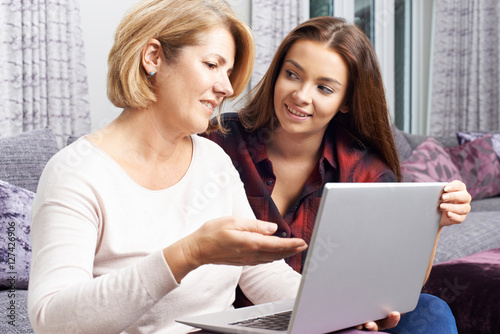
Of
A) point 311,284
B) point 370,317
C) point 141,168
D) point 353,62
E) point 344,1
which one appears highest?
point 344,1

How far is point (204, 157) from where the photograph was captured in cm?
118

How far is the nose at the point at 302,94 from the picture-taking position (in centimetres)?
145

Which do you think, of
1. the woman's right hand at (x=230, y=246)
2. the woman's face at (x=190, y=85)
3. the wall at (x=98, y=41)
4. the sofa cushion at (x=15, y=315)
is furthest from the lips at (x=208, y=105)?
the wall at (x=98, y=41)

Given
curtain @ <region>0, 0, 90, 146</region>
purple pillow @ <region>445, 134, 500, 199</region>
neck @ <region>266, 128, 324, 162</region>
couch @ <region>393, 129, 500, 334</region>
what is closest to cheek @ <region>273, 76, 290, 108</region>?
neck @ <region>266, 128, 324, 162</region>

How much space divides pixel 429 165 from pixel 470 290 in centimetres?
157

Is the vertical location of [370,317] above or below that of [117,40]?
below

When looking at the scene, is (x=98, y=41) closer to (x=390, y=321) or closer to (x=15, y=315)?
(x=15, y=315)

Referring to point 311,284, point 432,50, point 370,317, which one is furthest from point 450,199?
point 432,50

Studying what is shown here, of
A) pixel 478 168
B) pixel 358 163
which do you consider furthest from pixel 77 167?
pixel 478 168

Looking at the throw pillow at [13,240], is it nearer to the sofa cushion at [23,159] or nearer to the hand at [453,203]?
the sofa cushion at [23,159]

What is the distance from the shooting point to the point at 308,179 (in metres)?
1.55

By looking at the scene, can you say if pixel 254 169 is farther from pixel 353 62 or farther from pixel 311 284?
pixel 311 284

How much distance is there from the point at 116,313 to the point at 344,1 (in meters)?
4.19

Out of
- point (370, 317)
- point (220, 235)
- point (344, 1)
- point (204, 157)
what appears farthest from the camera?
point (344, 1)
